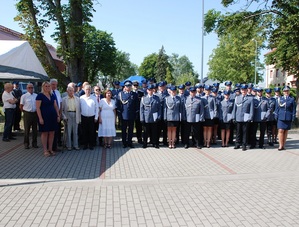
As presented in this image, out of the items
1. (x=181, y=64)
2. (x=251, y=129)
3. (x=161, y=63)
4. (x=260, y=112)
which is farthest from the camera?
(x=181, y=64)

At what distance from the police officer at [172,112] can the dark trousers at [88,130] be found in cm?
235

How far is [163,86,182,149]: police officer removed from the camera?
961 cm

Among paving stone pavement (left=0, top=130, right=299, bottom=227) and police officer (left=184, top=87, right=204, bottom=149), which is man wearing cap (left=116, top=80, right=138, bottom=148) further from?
police officer (left=184, top=87, right=204, bottom=149)

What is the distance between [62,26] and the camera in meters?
13.2

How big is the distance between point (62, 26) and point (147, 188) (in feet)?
32.2

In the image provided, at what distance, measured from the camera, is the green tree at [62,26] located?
13.0 meters

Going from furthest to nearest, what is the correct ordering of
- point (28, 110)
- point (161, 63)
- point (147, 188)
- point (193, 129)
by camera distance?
point (161, 63) < point (193, 129) < point (28, 110) < point (147, 188)

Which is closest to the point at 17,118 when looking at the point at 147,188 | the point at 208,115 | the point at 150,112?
the point at 150,112

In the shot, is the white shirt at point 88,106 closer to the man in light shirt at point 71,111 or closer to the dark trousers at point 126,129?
the man in light shirt at point 71,111

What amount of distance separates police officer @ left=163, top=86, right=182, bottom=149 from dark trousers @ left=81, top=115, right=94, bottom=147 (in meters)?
2.35

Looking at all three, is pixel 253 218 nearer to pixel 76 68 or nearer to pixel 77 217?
pixel 77 217

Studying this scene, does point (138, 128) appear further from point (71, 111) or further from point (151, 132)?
point (71, 111)

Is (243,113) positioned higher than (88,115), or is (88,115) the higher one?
(243,113)

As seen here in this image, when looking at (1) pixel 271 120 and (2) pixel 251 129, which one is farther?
(1) pixel 271 120
